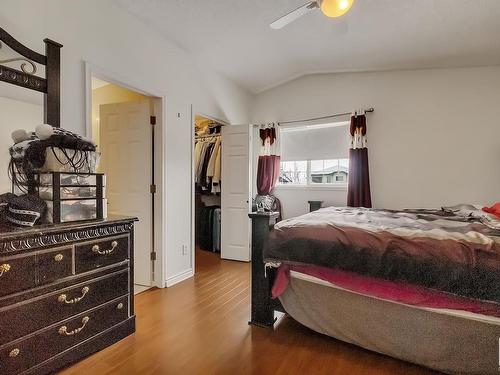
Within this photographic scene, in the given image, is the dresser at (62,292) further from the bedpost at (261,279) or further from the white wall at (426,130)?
the white wall at (426,130)

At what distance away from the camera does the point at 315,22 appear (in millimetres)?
2791

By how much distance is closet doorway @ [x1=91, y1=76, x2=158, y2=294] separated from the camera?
2.93m

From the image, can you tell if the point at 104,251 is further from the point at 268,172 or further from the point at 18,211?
the point at 268,172

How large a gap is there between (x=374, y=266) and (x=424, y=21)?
2416 millimetres

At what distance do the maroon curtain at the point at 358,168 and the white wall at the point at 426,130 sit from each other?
0.51 feet

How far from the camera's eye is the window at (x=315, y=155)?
13.7ft

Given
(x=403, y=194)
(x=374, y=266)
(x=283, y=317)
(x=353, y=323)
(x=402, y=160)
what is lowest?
(x=283, y=317)

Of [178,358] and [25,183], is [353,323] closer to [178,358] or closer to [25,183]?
[178,358]

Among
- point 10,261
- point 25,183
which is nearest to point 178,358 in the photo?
point 10,261

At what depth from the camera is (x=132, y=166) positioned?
9.80ft

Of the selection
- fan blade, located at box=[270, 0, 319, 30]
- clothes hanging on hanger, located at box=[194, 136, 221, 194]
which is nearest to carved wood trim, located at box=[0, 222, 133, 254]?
fan blade, located at box=[270, 0, 319, 30]

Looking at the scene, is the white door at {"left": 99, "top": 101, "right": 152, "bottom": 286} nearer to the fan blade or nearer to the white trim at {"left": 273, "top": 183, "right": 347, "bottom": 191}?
the fan blade

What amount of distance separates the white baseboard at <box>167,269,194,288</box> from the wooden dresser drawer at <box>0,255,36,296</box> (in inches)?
64.5

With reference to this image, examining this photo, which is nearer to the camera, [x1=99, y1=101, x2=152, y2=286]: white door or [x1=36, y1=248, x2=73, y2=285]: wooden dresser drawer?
[x1=36, y1=248, x2=73, y2=285]: wooden dresser drawer
